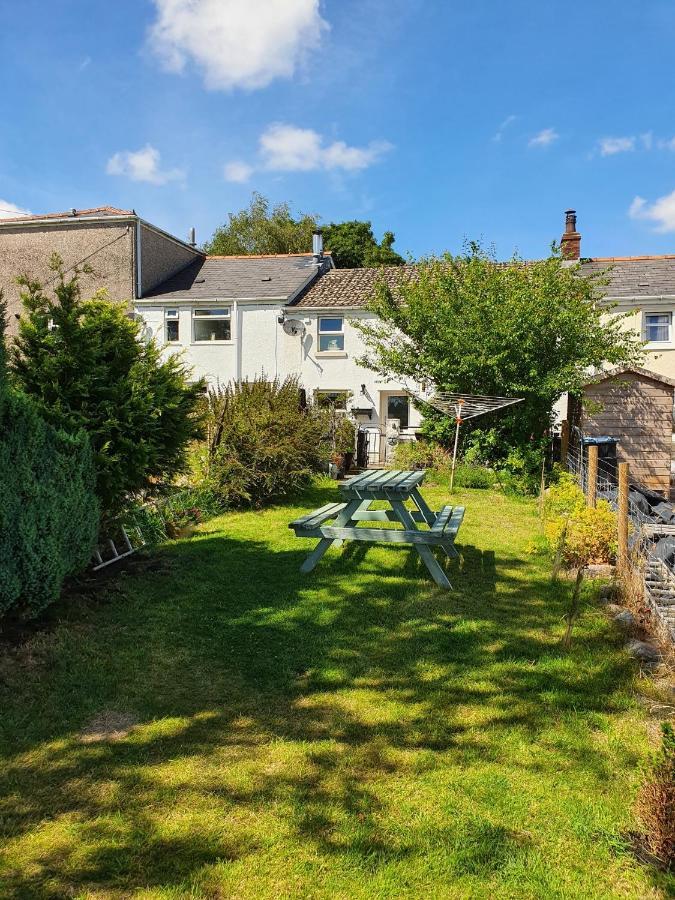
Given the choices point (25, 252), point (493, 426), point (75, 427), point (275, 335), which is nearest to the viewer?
point (75, 427)

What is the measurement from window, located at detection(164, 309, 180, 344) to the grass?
1918 centimetres

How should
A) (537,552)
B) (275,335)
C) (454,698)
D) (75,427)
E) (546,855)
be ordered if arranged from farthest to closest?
(275,335), (537,552), (75,427), (454,698), (546,855)

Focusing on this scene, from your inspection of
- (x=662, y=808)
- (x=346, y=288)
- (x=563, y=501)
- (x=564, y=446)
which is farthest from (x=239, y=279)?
(x=662, y=808)

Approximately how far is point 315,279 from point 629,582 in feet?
70.4

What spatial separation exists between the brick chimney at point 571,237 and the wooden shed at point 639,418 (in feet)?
29.9

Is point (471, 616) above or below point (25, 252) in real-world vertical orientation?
below

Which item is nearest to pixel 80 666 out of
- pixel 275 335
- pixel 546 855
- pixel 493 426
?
pixel 546 855

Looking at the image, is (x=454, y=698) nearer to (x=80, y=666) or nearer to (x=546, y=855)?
(x=546, y=855)

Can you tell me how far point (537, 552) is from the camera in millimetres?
7742

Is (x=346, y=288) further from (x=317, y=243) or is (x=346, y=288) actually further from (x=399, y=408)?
(x=399, y=408)

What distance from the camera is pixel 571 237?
22625mm

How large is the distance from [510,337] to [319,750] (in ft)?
38.8

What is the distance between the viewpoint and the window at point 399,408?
22.4m

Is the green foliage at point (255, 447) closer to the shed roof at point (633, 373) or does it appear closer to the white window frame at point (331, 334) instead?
the shed roof at point (633, 373)
